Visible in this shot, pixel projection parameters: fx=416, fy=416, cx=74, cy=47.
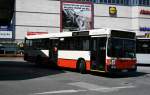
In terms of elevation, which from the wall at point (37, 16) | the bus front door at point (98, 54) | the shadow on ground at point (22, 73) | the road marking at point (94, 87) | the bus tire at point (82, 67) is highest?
the wall at point (37, 16)

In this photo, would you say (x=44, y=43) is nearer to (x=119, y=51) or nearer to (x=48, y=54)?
(x=48, y=54)

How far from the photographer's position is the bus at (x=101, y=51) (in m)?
22.1

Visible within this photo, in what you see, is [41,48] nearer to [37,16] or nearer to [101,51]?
[101,51]

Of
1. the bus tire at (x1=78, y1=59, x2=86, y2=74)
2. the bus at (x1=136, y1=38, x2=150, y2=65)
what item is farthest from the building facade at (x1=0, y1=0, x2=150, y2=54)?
the bus tire at (x1=78, y1=59, x2=86, y2=74)

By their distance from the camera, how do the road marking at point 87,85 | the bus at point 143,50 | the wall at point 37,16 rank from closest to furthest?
the road marking at point 87,85 → the bus at point 143,50 → the wall at point 37,16

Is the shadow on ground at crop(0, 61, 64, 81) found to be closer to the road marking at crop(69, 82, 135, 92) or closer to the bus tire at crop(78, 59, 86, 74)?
the bus tire at crop(78, 59, 86, 74)

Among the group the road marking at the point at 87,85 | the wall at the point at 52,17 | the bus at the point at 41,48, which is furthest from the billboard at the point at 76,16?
the road marking at the point at 87,85

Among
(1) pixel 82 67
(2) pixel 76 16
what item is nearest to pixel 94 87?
(1) pixel 82 67

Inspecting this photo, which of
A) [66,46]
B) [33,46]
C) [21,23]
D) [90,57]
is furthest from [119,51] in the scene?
[21,23]

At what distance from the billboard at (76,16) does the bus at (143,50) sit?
3109 cm

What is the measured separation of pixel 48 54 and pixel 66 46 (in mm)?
2877

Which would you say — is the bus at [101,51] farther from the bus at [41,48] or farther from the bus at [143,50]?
the bus at [143,50]

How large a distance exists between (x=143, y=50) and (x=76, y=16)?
32.7 metres

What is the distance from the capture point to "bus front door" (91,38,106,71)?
22.4 m
